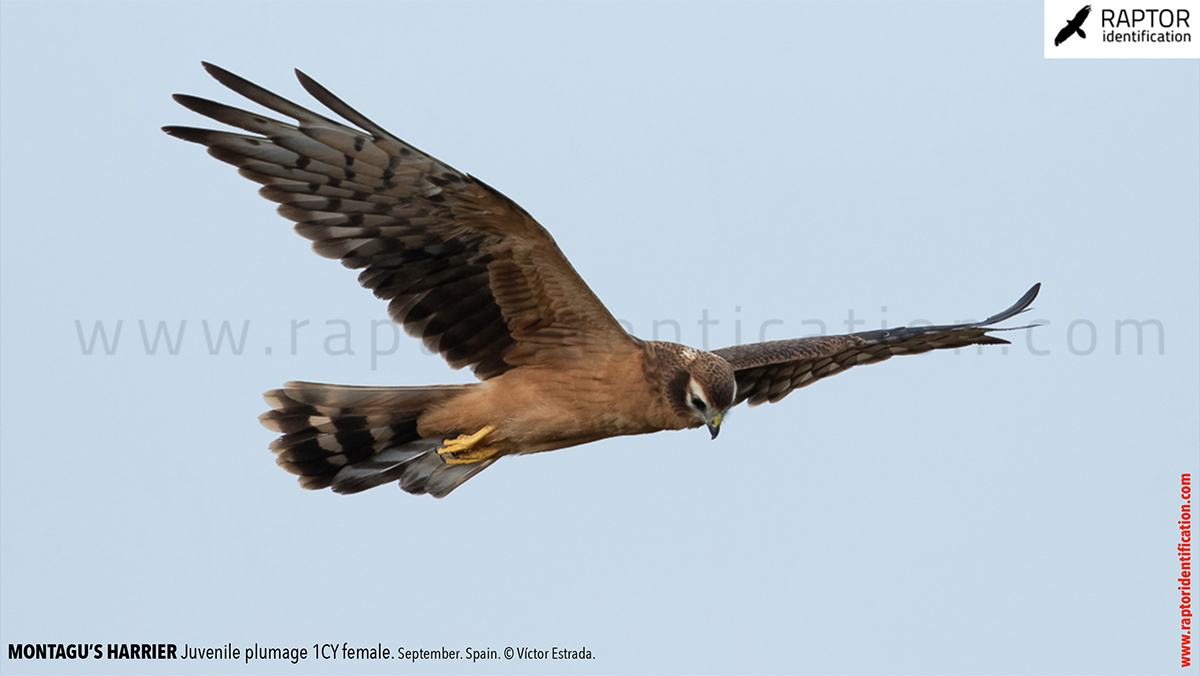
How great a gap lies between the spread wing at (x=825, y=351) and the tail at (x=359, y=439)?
2.09 m

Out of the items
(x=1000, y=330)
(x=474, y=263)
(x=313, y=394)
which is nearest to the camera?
(x=474, y=263)

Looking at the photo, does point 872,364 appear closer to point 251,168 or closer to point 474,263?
point 474,263

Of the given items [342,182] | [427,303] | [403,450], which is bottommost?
[403,450]

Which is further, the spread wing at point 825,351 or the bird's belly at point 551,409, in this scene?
the spread wing at point 825,351

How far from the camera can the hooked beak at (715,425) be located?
6.18m

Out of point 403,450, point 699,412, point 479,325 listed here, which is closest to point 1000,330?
point 699,412

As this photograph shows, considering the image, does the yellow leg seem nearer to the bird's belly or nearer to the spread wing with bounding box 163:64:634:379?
the bird's belly

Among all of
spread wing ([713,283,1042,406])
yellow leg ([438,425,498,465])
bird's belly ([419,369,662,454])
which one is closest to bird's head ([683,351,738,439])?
bird's belly ([419,369,662,454])

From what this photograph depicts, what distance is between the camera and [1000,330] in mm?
7660

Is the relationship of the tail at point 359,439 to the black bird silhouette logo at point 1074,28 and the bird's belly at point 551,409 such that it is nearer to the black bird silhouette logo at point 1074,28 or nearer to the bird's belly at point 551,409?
the bird's belly at point 551,409

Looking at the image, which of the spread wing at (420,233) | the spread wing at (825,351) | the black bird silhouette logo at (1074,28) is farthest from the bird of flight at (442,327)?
the black bird silhouette logo at (1074,28)

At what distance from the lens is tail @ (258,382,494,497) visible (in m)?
6.55

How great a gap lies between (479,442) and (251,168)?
2053 mm

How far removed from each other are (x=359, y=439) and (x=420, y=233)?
149 cm
